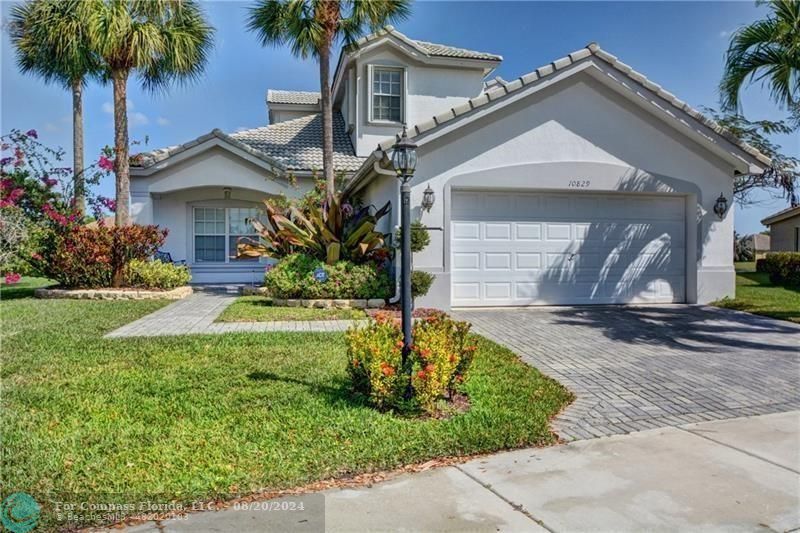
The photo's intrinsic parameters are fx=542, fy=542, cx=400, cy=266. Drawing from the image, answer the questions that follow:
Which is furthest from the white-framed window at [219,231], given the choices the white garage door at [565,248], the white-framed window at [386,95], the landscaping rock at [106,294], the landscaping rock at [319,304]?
the white garage door at [565,248]

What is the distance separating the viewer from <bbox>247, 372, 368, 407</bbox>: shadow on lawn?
516cm

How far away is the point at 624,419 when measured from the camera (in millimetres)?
5020

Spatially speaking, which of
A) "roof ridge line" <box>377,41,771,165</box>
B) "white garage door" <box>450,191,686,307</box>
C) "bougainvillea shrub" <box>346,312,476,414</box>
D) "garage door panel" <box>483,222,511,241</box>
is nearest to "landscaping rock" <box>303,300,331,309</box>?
"white garage door" <box>450,191,686,307</box>

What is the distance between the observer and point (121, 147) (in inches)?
567

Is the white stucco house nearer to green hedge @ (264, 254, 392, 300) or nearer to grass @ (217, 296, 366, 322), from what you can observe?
green hedge @ (264, 254, 392, 300)

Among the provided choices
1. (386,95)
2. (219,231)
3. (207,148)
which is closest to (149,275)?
(207,148)

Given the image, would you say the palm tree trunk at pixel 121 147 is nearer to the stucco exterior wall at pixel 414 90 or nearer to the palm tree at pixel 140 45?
the palm tree at pixel 140 45

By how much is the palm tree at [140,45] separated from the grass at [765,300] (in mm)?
14871

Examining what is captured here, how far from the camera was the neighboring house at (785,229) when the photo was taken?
2462cm

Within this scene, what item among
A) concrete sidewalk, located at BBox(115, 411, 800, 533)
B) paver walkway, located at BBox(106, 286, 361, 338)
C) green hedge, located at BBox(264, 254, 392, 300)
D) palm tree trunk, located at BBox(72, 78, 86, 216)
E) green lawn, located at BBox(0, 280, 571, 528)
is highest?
palm tree trunk, located at BBox(72, 78, 86, 216)

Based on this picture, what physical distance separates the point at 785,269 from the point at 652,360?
12.9 metres

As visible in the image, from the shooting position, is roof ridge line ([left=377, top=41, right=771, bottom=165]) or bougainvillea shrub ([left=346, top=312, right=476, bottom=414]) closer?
bougainvillea shrub ([left=346, top=312, right=476, bottom=414])

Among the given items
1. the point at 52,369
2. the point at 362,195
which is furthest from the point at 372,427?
the point at 362,195

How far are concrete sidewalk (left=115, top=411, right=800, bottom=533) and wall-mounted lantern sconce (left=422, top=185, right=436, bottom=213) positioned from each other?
276 inches
